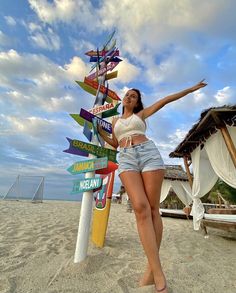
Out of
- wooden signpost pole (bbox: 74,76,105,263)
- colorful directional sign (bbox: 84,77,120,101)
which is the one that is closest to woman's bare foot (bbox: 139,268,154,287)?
wooden signpost pole (bbox: 74,76,105,263)

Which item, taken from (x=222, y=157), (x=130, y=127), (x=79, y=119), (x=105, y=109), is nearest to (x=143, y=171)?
(x=130, y=127)

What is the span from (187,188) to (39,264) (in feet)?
49.3

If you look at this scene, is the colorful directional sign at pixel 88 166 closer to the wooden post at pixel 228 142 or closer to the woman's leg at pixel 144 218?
the woman's leg at pixel 144 218

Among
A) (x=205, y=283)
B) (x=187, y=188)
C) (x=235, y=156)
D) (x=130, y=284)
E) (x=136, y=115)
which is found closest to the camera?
(x=130, y=284)

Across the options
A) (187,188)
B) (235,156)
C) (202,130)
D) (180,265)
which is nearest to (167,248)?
(180,265)

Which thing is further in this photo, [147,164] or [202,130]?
[202,130]

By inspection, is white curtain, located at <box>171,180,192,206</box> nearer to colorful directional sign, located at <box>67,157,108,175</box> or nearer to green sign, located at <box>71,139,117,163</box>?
green sign, located at <box>71,139,117,163</box>

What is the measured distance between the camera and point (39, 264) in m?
2.30

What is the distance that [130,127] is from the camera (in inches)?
87.2

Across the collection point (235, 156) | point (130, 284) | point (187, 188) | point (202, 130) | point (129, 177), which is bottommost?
point (130, 284)

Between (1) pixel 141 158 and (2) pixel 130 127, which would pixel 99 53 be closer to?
(2) pixel 130 127

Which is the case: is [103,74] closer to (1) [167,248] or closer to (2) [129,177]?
(2) [129,177]

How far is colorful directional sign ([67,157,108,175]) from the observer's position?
243cm

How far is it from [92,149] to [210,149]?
4.48 meters
